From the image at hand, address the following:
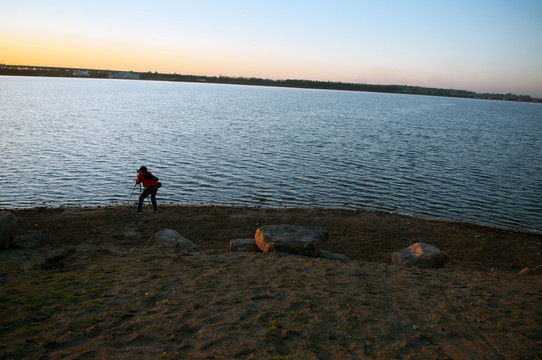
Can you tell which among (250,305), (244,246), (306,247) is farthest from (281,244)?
(250,305)

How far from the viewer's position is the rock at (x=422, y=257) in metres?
10.2

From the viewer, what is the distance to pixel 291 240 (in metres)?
10.5

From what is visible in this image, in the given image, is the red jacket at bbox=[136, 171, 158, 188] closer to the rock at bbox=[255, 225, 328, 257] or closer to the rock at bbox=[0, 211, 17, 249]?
the rock at bbox=[0, 211, 17, 249]

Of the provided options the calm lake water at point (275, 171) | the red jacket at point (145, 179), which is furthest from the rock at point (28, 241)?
the calm lake water at point (275, 171)

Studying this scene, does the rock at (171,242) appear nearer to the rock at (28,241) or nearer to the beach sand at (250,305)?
the beach sand at (250,305)

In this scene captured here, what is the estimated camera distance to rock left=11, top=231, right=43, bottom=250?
33.7ft

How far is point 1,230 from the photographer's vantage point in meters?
9.79

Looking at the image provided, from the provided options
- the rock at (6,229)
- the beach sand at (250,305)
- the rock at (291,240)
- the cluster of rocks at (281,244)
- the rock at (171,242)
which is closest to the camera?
the beach sand at (250,305)

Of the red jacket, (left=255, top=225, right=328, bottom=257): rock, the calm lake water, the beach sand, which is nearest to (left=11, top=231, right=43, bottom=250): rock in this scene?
the beach sand

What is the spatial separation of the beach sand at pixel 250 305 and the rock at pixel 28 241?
0.43 m

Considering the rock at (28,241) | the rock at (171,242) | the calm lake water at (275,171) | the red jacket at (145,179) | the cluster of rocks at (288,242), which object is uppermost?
the red jacket at (145,179)

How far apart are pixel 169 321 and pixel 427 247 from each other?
7.73 metres

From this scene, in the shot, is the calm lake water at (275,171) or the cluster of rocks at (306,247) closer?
the cluster of rocks at (306,247)

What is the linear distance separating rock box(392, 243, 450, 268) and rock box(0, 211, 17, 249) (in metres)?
11.0
